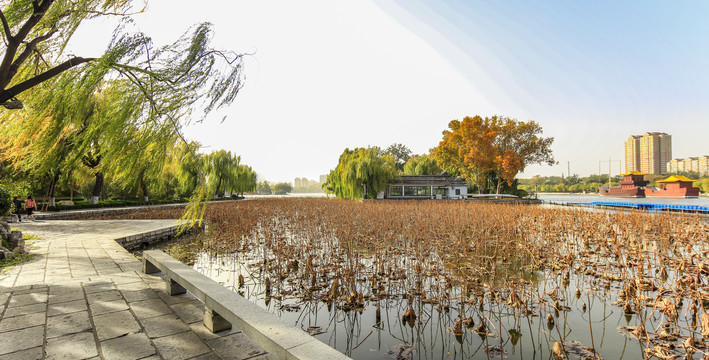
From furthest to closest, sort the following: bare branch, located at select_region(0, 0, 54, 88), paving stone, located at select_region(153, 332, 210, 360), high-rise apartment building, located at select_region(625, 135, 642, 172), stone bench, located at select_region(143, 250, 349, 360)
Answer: high-rise apartment building, located at select_region(625, 135, 642, 172) < bare branch, located at select_region(0, 0, 54, 88) < paving stone, located at select_region(153, 332, 210, 360) < stone bench, located at select_region(143, 250, 349, 360)

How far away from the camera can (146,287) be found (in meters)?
3.86

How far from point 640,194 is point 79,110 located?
57798 millimetres

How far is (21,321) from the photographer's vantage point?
280 cm

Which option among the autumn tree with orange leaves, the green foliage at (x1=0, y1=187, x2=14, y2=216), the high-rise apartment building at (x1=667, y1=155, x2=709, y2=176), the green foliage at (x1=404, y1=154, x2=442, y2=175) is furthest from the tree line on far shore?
the high-rise apartment building at (x1=667, y1=155, x2=709, y2=176)

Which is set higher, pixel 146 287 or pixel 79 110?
pixel 79 110

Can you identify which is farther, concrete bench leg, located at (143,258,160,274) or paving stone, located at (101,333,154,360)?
concrete bench leg, located at (143,258,160,274)

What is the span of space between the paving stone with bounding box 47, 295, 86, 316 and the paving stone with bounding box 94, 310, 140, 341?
0.40 m

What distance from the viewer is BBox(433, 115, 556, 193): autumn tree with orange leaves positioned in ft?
97.9

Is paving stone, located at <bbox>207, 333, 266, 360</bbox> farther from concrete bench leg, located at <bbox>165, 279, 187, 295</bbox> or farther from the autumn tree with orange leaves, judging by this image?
the autumn tree with orange leaves

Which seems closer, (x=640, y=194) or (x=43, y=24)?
(x=43, y=24)

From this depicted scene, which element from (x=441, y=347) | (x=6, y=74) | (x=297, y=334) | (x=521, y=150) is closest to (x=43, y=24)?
(x=6, y=74)

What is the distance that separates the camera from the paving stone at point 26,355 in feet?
7.14

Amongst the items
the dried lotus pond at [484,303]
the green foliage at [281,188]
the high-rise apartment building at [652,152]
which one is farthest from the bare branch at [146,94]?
the green foliage at [281,188]

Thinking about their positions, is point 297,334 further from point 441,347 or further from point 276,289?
point 276,289
